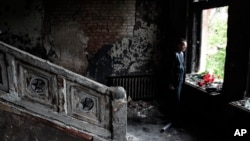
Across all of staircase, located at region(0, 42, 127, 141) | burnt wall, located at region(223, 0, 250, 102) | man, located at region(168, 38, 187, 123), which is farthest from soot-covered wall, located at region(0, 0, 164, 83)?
staircase, located at region(0, 42, 127, 141)

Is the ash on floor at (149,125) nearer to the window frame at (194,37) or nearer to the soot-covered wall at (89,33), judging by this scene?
the soot-covered wall at (89,33)

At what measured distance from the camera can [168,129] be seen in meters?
5.45

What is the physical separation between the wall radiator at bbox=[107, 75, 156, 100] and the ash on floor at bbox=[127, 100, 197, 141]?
21 centimetres

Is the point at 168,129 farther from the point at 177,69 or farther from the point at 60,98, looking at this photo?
the point at 60,98

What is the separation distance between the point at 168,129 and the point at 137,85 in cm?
189

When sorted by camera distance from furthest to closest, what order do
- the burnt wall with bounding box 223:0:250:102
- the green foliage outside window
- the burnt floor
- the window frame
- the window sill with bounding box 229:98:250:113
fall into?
1. the window frame
2. the green foliage outside window
3. the burnt floor
4. the burnt wall with bounding box 223:0:250:102
5. the window sill with bounding box 229:98:250:113

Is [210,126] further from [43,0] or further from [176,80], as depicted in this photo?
[43,0]

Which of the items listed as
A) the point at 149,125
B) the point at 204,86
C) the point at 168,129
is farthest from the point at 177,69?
the point at 149,125

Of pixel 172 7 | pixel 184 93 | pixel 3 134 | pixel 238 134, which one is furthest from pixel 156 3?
pixel 3 134

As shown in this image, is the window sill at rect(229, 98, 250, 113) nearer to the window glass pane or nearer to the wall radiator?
the window glass pane

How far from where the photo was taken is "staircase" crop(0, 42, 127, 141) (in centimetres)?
361

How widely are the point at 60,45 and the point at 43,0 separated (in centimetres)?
110

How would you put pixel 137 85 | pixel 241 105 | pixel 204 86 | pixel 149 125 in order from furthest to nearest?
pixel 137 85 < pixel 204 86 < pixel 149 125 < pixel 241 105

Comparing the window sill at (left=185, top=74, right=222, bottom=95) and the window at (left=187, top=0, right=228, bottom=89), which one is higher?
the window at (left=187, top=0, right=228, bottom=89)
